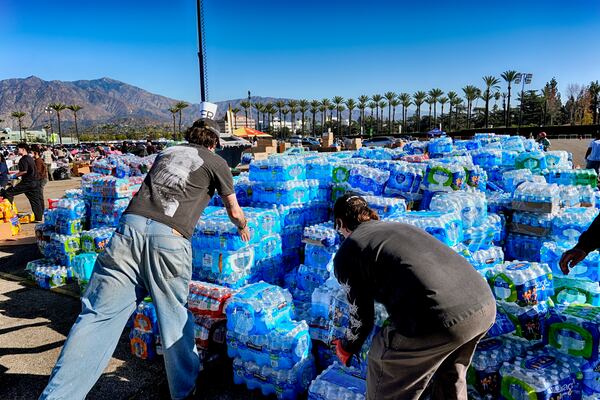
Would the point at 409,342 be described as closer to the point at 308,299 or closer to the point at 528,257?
the point at 308,299

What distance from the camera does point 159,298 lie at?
9.57ft

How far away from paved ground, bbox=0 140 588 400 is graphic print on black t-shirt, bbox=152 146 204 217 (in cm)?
164

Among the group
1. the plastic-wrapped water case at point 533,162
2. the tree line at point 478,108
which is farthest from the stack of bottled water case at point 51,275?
the tree line at point 478,108

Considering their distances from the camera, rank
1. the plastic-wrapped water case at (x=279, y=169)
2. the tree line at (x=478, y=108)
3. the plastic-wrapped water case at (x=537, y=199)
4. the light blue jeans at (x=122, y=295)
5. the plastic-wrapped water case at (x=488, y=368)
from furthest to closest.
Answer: the tree line at (x=478, y=108) < the plastic-wrapped water case at (x=279, y=169) < the plastic-wrapped water case at (x=537, y=199) < the plastic-wrapped water case at (x=488, y=368) < the light blue jeans at (x=122, y=295)

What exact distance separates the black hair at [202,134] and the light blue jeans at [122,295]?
0.75 meters

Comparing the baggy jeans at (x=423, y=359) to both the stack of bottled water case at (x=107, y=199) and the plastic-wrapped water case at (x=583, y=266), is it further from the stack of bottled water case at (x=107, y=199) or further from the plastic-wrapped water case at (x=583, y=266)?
the stack of bottled water case at (x=107, y=199)

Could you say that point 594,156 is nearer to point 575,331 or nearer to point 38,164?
point 575,331

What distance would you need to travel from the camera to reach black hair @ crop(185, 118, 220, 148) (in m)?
3.26

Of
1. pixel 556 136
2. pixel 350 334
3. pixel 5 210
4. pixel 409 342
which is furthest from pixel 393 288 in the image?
pixel 556 136

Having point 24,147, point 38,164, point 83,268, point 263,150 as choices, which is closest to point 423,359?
point 83,268

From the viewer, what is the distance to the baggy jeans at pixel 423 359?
1.94 m

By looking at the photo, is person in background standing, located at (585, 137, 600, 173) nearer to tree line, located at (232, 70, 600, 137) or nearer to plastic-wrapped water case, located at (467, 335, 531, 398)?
plastic-wrapped water case, located at (467, 335, 531, 398)

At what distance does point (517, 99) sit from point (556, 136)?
3731 cm

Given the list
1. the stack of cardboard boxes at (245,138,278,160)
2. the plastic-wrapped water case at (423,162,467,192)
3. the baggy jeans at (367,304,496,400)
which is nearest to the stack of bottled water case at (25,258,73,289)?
the plastic-wrapped water case at (423,162,467,192)
